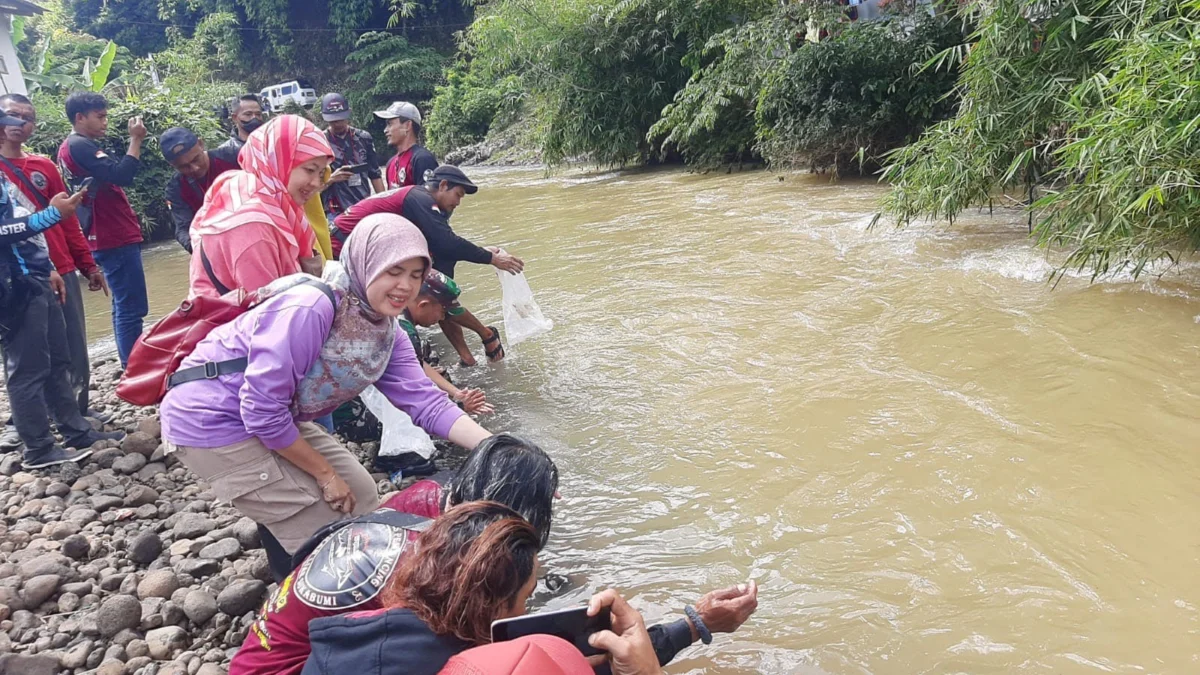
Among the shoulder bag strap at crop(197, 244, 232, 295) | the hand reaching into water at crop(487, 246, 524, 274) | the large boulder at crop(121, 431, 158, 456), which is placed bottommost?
the large boulder at crop(121, 431, 158, 456)

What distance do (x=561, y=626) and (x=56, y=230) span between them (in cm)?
415

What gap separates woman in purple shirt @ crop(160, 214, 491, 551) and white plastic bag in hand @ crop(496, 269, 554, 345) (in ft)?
8.70

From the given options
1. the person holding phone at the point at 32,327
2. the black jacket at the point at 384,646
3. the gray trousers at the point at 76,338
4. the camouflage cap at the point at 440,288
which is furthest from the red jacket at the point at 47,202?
the black jacket at the point at 384,646

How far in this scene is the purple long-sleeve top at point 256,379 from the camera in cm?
207

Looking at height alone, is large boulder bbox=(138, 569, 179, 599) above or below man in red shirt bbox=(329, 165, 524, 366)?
below

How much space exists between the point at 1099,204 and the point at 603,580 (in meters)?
3.99

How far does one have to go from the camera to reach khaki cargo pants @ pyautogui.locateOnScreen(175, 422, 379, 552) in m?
2.19

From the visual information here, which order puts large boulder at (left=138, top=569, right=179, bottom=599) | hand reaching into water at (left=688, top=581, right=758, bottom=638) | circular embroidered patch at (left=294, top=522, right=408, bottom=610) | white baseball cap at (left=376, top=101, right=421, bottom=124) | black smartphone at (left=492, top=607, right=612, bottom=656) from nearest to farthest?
black smartphone at (left=492, top=607, right=612, bottom=656) < circular embroidered patch at (left=294, top=522, right=408, bottom=610) < hand reaching into water at (left=688, top=581, right=758, bottom=638) < large boulder at (left=138, top=569, right=179, bottom=599) < white baseball cap at (left=376, top=101, right=421, bottom=124)

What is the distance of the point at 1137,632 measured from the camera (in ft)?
7.10

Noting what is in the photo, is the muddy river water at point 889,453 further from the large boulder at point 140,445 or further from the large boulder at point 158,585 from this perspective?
the large boulder at point 140,445

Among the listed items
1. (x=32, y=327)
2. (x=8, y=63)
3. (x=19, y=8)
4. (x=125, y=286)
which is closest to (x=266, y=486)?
(x=32, y=327)

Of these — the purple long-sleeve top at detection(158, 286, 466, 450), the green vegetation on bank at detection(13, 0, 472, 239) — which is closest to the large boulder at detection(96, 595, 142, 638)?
the purple long-sleeve top at detection(158, 286, 466, 450)

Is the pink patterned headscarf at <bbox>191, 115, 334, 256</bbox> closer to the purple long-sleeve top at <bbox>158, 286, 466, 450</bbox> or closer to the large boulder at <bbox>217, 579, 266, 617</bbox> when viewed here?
the purple long-sleeve top at <bbox>158, 286, 466, 450</bbox>

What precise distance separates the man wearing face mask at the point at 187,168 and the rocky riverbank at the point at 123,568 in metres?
1.37
